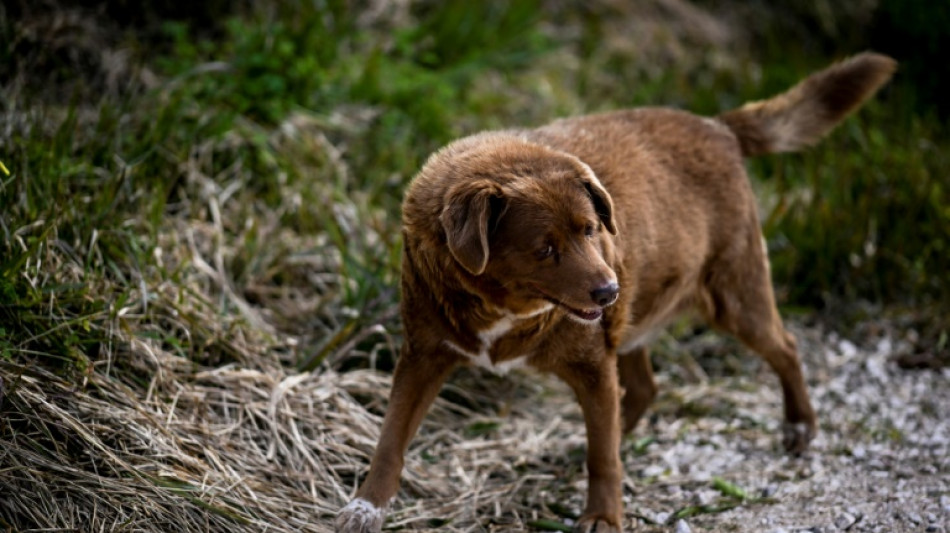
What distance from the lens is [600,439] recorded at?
395cm

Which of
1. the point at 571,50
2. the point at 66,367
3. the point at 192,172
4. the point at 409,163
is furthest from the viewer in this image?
the point at 571,50

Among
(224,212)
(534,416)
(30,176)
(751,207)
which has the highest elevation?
(751,207)

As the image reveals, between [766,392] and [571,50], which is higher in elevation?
[571,50]

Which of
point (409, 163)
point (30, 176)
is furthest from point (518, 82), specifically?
point (30, 176)

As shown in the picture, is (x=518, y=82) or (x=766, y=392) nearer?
(x=766, y=392)

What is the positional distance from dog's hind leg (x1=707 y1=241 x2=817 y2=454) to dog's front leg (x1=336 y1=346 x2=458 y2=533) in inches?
58.1

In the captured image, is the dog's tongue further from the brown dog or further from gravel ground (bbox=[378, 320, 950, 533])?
gravel ground (bbox=[378, 320, 950, 533])

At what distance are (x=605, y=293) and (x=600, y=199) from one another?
38 cm

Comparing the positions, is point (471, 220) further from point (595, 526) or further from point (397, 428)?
point (595, 526)

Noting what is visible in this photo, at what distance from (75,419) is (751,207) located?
2.99 meters

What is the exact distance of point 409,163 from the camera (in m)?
6.06

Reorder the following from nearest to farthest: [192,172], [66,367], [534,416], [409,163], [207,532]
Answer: [207,532] → [66,367] → [534,416] → [192,172] → [409,163]

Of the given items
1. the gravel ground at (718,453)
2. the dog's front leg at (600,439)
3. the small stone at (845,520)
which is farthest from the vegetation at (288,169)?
the small stone at (845,520)

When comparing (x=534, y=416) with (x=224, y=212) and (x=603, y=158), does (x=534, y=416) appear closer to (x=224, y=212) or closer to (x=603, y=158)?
(x=603, y=158)
